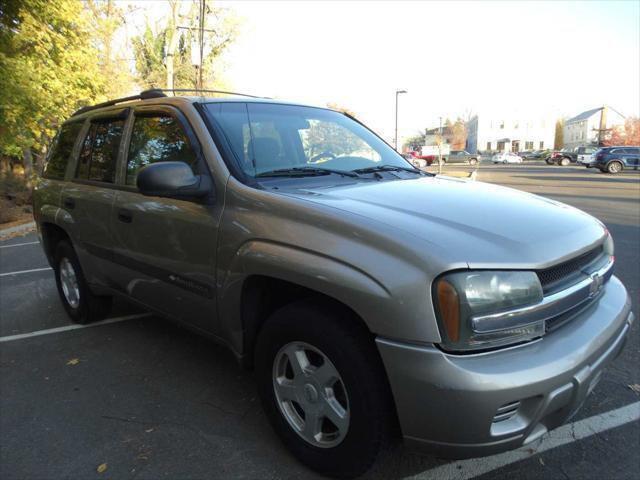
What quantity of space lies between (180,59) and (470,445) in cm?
3423

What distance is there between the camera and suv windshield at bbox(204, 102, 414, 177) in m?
2.83

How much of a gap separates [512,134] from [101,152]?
10305cm

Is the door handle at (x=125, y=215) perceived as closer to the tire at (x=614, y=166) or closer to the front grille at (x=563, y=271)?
the front grille at (x=563, y=271)

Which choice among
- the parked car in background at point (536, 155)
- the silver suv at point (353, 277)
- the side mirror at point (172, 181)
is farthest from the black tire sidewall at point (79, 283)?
the parked car in background at point (536, 155)

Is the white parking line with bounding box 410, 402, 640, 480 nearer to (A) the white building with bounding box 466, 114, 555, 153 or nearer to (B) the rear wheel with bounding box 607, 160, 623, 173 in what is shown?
(B) the rear wheel with bounding box 607, 160, 623, 173

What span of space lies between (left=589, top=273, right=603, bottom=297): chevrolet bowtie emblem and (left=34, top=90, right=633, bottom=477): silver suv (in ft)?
0.05

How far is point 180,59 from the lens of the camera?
32062mm

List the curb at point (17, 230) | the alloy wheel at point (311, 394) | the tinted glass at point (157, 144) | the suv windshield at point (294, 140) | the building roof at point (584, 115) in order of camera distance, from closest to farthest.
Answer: the alloy wheel at point (311, 394) → the suv windshield at point (294, 140) → the tinted glass at point (157, 144) → the curb at point (17, 230) → the building roof at point (584, 115)

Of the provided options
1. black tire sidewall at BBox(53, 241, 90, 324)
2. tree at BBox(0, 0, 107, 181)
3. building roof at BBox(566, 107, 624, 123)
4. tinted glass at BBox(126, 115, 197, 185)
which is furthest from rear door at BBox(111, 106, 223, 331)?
building roof at BBox(566, 107, 624, 123)

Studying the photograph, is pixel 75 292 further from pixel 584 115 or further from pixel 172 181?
pixel 584 115

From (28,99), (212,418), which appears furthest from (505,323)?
(28,99)

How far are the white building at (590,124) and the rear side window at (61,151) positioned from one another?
302ft

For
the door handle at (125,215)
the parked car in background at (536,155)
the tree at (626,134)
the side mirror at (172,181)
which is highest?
the tree at (626,134)

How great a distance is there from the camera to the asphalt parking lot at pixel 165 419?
2479 mm
